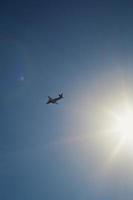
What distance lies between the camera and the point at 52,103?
105438mm

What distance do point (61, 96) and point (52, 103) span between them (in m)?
6.04

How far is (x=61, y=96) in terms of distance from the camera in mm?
105312
